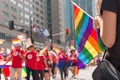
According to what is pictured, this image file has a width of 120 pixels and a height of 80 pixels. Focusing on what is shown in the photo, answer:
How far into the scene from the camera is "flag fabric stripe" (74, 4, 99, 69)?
34.2 feet

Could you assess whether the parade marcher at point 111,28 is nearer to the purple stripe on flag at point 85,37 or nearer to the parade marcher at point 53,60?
the purple stripe on flag at point 85,37

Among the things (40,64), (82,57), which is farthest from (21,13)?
(82,57)

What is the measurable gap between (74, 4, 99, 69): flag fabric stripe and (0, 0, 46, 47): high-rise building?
75800 millimetres

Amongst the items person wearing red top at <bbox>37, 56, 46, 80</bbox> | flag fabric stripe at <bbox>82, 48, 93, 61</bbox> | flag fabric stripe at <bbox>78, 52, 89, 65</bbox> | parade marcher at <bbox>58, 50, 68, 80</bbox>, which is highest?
flag fabric stripe at <bbox>82, 48, 93, 61</bbox>

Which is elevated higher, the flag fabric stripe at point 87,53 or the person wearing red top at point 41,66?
the flag fabric stripe at point 87,53

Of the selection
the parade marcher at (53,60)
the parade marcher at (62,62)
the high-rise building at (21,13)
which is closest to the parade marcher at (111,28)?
the parade marcher at (62,62)

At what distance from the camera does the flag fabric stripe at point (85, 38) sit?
34.2ft

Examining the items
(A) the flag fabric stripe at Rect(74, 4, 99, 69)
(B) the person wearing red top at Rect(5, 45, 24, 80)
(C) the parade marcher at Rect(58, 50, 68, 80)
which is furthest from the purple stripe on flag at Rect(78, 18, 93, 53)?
(C) the parade marcher at Rect(58, 50, 68, 80)

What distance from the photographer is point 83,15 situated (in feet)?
35.4

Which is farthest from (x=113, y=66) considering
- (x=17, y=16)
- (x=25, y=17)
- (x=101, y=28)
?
(x=25, y=17)

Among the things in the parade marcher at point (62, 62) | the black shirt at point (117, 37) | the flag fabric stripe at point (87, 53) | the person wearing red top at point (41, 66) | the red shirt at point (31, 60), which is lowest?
the parade marcher at point (62, 62)

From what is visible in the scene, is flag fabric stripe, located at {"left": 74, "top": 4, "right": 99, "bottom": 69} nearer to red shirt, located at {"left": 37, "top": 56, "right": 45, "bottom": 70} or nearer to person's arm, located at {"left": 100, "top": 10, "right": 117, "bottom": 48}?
person's arm, located at {"left": 100, "top": 10, "right": 117, "bottom": 48}

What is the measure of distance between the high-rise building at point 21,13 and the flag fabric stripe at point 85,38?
75800mm

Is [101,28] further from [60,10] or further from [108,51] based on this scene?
[60,10]
